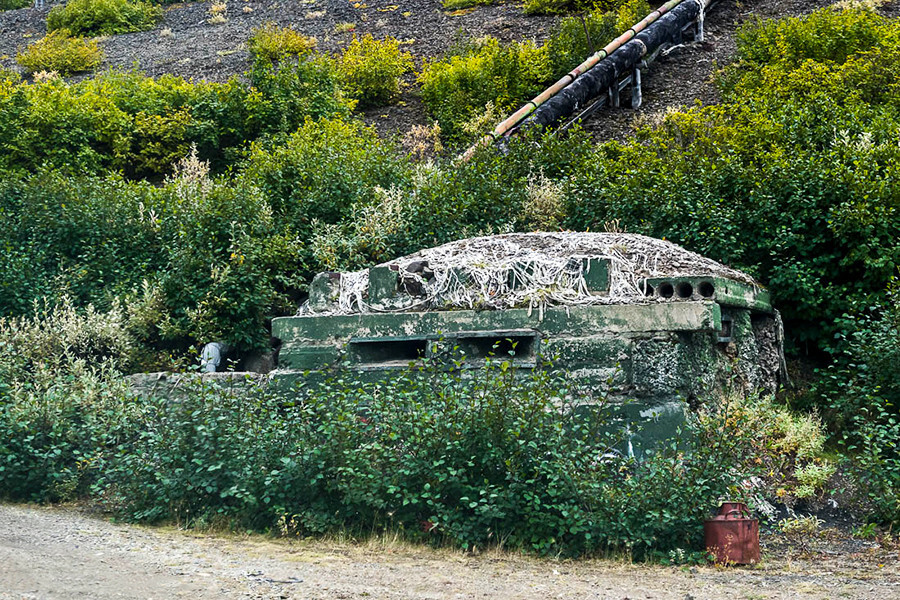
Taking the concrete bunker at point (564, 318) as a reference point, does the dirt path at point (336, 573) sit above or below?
below

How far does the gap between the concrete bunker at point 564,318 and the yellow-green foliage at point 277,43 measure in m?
15.3

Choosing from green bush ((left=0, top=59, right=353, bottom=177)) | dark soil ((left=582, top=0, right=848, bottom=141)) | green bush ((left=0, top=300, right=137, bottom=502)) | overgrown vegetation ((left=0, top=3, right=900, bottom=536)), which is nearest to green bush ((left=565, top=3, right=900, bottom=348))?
overgrown vegetation ((left=0, top=3, right=900, bottom=536))

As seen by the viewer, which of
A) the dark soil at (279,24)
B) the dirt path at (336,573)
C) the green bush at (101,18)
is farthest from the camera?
the green bush at (101,18)

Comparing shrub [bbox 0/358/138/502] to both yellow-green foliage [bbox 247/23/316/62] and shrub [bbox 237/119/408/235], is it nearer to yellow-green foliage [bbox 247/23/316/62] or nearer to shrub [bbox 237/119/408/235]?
shrub [bbox 237/119/408/235]

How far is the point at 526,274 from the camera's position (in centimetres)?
859

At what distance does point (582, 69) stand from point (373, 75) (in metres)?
4.68

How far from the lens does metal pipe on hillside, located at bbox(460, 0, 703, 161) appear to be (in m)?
16.6

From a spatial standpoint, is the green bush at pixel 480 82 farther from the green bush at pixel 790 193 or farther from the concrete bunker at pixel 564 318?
the concrete bunker at pixel 564 318

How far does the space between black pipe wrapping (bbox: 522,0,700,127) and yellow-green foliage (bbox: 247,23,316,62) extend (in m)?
7.74

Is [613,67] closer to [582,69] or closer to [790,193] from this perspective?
[582,69]

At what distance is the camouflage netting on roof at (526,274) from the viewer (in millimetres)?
8391

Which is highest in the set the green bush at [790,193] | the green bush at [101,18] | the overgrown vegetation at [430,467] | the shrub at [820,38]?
the green bush at [101,18]

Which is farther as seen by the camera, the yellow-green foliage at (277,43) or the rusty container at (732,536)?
the yellow-green foliage at (277,43)

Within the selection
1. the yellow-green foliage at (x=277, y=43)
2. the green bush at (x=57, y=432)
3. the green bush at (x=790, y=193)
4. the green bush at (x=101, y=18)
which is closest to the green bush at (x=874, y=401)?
the green bush at (x=790, y=193)
